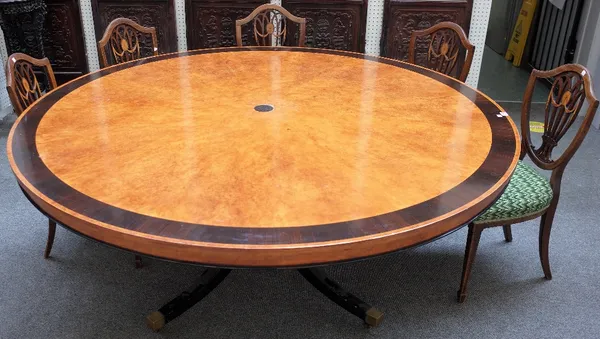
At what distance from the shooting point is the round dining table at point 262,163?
1266 mm

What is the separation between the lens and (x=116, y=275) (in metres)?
2.34

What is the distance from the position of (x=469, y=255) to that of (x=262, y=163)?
103 cm

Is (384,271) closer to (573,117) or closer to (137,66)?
(573,117)

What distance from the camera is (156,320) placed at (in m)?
1.97

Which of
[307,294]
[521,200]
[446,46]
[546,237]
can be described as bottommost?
[307,294]

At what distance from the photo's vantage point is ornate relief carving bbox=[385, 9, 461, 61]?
13.1 ft

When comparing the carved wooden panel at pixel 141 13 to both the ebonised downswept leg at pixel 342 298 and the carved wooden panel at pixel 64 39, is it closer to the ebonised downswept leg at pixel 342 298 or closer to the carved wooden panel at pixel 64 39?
the carved wooden panel at pixel 64 39

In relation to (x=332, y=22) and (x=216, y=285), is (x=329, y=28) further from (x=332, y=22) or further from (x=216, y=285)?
(x=216, y=285)

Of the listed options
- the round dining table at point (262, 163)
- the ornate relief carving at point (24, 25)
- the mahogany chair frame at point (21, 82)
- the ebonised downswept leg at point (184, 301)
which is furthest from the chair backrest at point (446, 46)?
the ornate relief carving at point (24, 25)

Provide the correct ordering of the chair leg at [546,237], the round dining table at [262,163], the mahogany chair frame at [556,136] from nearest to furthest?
the round dining table at [262,163]
the mahogany chair frame at [556,136]
the chair leg at [546,237]

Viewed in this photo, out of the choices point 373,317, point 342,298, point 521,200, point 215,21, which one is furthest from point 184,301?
point 215,21

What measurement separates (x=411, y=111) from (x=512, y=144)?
40cm

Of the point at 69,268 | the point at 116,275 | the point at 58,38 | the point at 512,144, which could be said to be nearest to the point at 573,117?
the point at 512,144

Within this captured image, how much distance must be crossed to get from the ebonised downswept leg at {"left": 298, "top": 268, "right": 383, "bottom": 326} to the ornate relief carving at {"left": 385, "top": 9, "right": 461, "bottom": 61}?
2.34 meters
